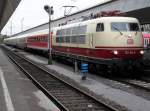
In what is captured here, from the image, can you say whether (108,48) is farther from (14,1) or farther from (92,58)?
(14,1)

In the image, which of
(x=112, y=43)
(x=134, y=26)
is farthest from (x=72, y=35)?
(x=112, y=43)

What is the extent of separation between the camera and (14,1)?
109ft

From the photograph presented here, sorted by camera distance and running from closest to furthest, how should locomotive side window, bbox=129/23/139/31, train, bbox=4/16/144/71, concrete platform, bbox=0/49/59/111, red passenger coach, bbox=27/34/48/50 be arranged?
concrete platform, bbox=0/49/59/111 < train, bbox=4/16/144/71 < locomotive side window, bbox=129/23/139/31 < red passenger coach, bbox=27/34/48/50

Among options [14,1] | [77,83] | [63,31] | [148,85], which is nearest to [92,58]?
[77,83]

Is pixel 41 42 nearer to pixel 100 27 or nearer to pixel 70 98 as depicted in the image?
pixel 100 27

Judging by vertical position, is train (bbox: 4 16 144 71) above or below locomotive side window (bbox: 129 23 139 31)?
below

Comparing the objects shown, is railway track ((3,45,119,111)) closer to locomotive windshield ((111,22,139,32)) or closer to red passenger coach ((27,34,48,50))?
locomotive windshield ((111,22,139,32))

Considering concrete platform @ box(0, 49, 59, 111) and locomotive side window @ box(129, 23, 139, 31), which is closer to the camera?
concrete platform @ box(0, 49, 59, 111)

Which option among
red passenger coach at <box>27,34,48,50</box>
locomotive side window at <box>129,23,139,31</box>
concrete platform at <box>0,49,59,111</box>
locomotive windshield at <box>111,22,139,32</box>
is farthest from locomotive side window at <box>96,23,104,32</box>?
red passenger coach at <box>27,34,48,50</box>

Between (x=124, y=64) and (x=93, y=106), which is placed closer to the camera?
(x=93, y=106)

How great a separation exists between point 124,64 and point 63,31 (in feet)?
33.5

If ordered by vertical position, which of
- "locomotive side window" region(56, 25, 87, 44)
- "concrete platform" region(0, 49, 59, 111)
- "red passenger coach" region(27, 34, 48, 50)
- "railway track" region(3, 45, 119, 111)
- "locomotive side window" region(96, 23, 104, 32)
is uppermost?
"locomotive side window" region(96, 23, 104, 32)

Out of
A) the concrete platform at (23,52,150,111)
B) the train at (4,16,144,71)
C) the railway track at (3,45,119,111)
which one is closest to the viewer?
the railway track at (3,45,119,111)

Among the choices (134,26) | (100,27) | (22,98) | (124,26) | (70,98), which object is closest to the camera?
(22,98)
